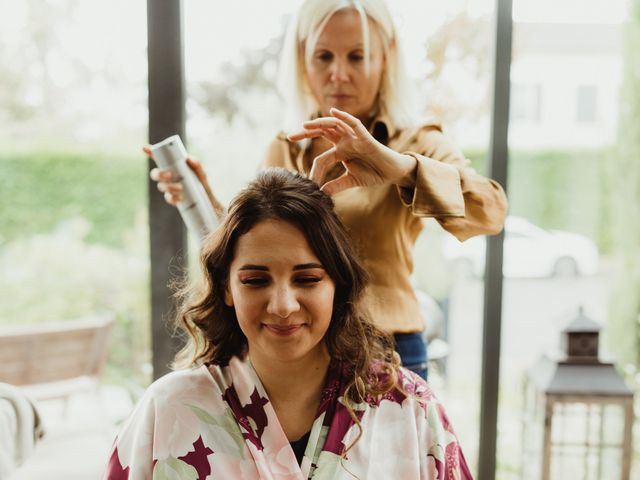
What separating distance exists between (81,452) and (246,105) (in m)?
1.63

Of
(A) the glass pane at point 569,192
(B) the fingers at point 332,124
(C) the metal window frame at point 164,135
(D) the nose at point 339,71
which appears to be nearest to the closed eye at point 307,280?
(B) the fingers at point 332,124

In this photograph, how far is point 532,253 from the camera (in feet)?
6.49

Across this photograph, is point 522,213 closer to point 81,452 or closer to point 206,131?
point 206,131

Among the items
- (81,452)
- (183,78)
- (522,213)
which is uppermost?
(183,78)

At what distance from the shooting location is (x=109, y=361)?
7.25ft

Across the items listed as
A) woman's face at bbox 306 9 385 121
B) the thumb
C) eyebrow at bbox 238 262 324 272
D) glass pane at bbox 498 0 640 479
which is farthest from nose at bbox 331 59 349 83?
glass pane at bbox 498 0 640 479

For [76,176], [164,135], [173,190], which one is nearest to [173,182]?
[173,190]

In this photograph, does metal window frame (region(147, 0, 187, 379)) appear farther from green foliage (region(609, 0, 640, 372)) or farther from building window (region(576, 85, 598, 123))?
green foliage (region(609, 0, 640, 372))

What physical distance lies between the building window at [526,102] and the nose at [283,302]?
43.7 inches

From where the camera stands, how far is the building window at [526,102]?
188cm

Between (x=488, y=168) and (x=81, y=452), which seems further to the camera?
(x=81, y=452)

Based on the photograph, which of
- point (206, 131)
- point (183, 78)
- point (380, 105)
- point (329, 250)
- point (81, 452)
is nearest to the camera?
point (329, 250)

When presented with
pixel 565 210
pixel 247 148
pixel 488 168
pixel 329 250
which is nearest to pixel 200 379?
pixel 329 250

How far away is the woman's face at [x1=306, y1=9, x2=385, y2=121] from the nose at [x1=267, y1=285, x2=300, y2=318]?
0.50 metres
